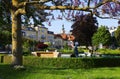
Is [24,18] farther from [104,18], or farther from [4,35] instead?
[4,35]

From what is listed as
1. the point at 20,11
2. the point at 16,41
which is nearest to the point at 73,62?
the point at 16,41

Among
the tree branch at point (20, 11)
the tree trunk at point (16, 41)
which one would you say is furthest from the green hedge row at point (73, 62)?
the tree branch at point (20, 11)

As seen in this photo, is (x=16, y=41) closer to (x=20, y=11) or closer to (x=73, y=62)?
(x=20, y=11)

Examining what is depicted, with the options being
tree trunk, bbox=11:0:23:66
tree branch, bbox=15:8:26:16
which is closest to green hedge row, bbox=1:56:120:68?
tree trunk, bbox=11:0:23:66

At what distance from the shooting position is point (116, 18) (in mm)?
21391

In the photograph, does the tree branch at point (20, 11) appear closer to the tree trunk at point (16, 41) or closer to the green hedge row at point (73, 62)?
the tree trunk at point (16, 41)

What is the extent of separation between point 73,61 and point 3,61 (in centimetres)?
767

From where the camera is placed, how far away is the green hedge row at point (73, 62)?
26.4 m

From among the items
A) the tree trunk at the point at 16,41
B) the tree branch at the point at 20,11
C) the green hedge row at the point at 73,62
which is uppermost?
the tree branch at the point at 20,11

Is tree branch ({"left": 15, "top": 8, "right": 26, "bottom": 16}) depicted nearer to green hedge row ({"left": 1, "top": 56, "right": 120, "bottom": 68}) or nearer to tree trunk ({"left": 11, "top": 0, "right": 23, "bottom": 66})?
tree trunk ({"left": 11, "top": 0, "right": 23, "bottom": 66})

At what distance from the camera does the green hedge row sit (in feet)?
86.5

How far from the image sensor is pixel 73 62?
26391 millimetres

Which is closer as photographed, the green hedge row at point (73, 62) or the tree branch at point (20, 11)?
the tree branch at point (20, 11)

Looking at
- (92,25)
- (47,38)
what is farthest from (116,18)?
(47,38)
